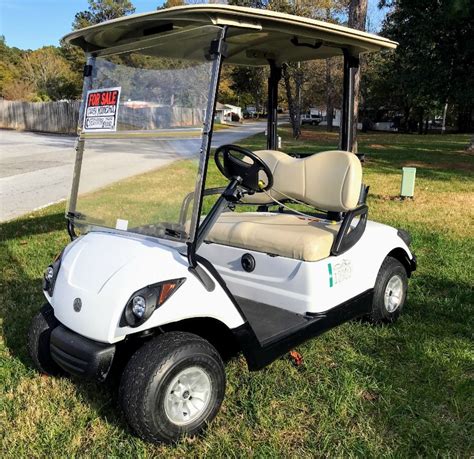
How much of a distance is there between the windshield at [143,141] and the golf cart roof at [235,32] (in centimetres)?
7

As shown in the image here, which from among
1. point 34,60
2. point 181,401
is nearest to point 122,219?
point 181,401

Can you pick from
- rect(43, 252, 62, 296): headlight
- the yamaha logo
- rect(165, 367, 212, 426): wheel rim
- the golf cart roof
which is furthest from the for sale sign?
rect(165, 367, 212, 426): wheel rim

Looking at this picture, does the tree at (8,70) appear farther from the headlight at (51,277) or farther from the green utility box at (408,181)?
the headlight at (51,277)

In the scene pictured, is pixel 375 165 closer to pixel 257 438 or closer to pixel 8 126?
pixel 257 438

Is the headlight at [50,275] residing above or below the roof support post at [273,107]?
below

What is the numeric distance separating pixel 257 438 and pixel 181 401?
0.40m

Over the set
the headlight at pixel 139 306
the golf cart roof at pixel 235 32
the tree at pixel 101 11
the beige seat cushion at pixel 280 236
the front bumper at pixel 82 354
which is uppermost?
the tree at pixel 101 11

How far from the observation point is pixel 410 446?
7.49ft

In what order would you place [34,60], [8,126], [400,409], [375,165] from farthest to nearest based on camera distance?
[34,60]
[8,126]
[375,165]
[400,409]

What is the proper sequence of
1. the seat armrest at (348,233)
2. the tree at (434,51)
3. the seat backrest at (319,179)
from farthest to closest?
the tree at (434,51)
the seat backrest at (319,179)
the seat armrest at (348,233)

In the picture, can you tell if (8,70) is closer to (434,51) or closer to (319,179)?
(434,51)

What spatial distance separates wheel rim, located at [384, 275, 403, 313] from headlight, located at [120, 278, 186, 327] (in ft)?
5.82

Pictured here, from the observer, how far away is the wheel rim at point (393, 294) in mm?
3430

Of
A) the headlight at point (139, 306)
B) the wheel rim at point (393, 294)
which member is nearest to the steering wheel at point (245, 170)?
the headlight at point (139, 306)
